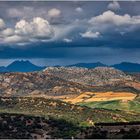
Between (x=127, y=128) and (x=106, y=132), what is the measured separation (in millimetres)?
7198

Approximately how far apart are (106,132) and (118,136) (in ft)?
35.4

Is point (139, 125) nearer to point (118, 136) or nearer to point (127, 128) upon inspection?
point (127, 128)

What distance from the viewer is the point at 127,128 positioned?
143 metres

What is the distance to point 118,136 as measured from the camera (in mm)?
130000

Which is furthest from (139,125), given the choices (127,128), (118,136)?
(118,136)

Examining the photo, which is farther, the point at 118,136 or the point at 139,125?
the point at 139,125

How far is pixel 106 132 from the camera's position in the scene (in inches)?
5531

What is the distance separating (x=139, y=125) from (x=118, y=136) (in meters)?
20.7

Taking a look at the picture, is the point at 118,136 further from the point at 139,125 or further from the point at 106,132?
the point at 139,125

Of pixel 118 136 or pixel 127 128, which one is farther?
pixel 127 128

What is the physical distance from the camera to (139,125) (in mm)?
148875

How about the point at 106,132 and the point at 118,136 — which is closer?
the point at 118,136

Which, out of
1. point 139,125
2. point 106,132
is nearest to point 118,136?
point 106,132
